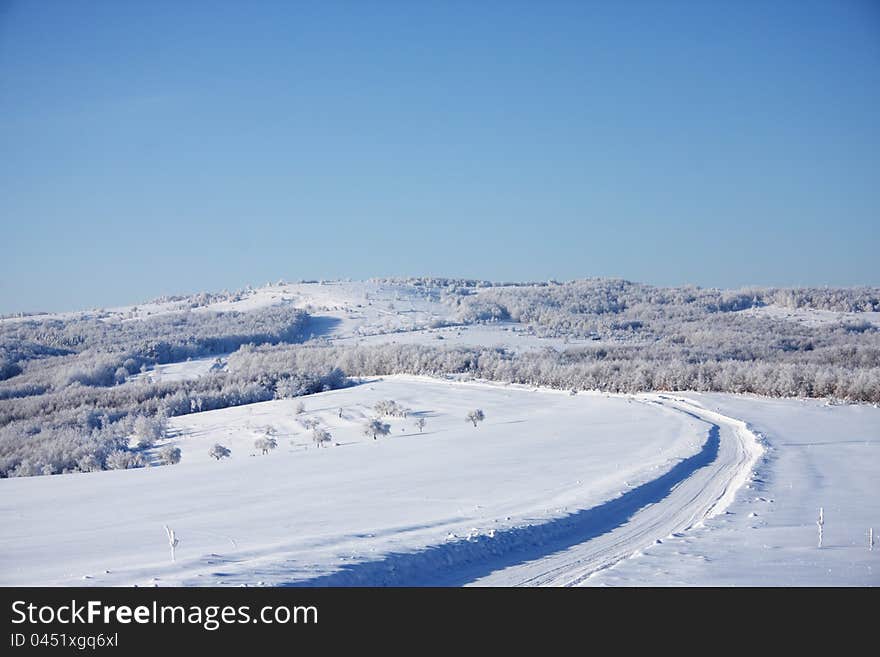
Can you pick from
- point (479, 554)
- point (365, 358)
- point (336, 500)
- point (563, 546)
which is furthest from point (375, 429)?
point (365, 358)

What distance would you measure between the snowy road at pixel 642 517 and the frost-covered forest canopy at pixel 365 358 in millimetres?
18478

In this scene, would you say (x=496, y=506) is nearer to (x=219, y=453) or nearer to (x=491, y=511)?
(x=491, y=511)

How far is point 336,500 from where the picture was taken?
531 inches

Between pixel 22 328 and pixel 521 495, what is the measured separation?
53.1 meters

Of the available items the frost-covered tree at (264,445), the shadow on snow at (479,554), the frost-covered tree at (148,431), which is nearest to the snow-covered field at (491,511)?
the shadow on snow at (479,554)

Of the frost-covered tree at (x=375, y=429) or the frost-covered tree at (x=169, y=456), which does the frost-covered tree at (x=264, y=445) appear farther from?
the frost-covered tree at (x=375, y=429)

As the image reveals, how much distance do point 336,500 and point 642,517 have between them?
5.98 meters

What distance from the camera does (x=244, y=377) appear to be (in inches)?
1889

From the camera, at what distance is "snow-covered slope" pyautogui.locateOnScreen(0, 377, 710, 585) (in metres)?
8.55

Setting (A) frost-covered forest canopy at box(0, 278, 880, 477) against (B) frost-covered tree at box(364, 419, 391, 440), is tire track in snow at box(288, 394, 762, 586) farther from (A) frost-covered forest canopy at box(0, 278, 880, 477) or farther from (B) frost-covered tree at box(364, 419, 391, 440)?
(A) frost-covered forest canopy at box(0, 278, 880, 477)

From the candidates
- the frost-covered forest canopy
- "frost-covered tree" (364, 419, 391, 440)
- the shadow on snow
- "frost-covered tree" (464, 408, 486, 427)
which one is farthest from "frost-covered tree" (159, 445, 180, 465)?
the shadow on snow

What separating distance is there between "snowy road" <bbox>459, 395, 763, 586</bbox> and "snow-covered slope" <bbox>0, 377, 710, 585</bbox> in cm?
43
